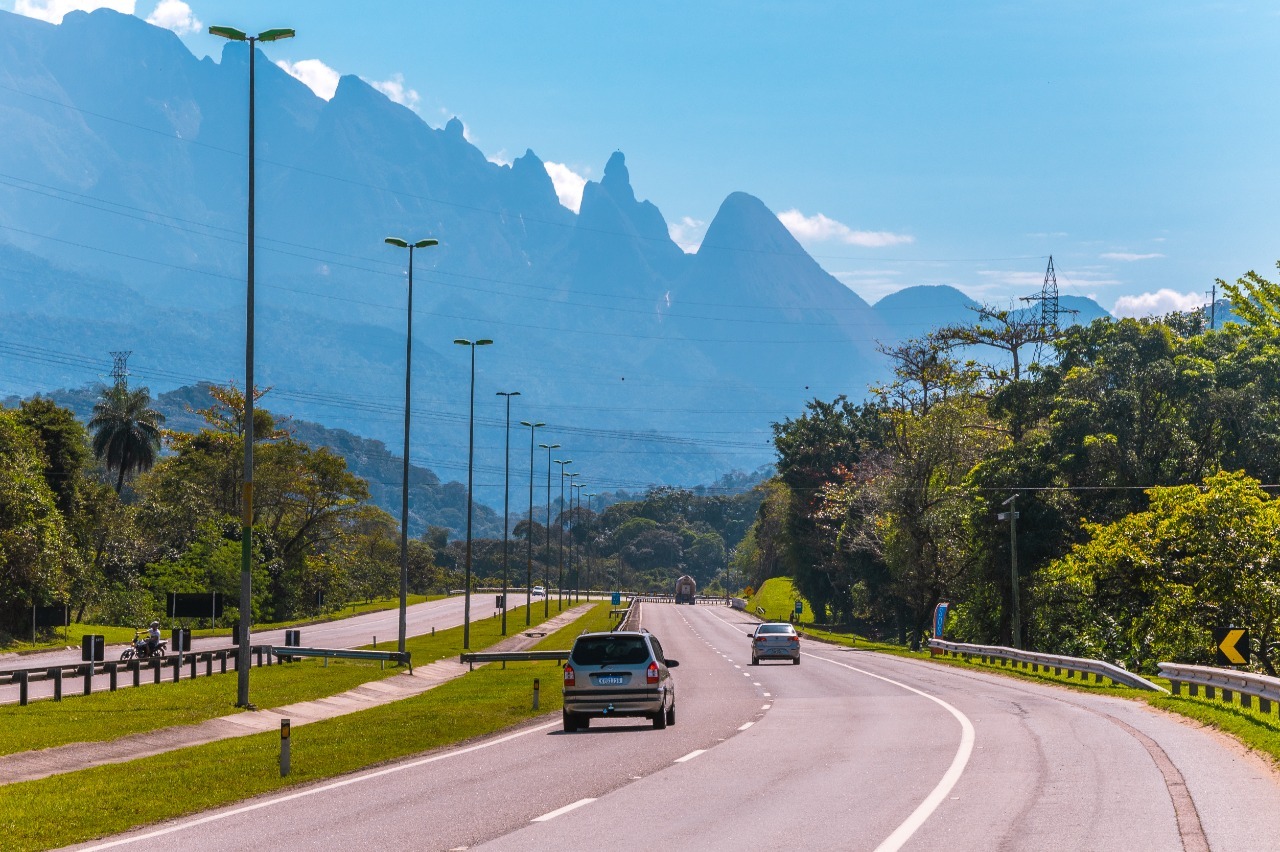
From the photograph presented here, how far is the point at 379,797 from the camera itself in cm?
1630

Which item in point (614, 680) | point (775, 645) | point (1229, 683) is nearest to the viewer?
point (614, 680)

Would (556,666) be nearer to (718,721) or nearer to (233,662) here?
(233,662)

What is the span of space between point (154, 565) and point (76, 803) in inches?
2779

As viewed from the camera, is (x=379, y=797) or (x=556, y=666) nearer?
(x=379, y=797)

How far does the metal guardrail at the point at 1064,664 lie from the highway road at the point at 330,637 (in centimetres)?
2316

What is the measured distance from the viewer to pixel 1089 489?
63.6m

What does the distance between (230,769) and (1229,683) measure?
18.5m

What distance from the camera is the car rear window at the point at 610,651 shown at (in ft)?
82.4

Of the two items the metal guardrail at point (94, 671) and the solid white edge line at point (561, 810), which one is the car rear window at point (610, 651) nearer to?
the solid white edge line at point (561, 810)

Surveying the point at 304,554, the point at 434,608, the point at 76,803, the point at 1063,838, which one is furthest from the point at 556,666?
the point at 434,608

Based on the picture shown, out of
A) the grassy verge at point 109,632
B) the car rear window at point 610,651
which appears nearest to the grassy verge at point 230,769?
the car rear window at point 610,651

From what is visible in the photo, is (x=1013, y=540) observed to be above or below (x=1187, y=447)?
below

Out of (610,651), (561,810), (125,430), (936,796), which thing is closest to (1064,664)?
(610,651)

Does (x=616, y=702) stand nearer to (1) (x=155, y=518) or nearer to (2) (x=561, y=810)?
(2) (x=561, y=810)
